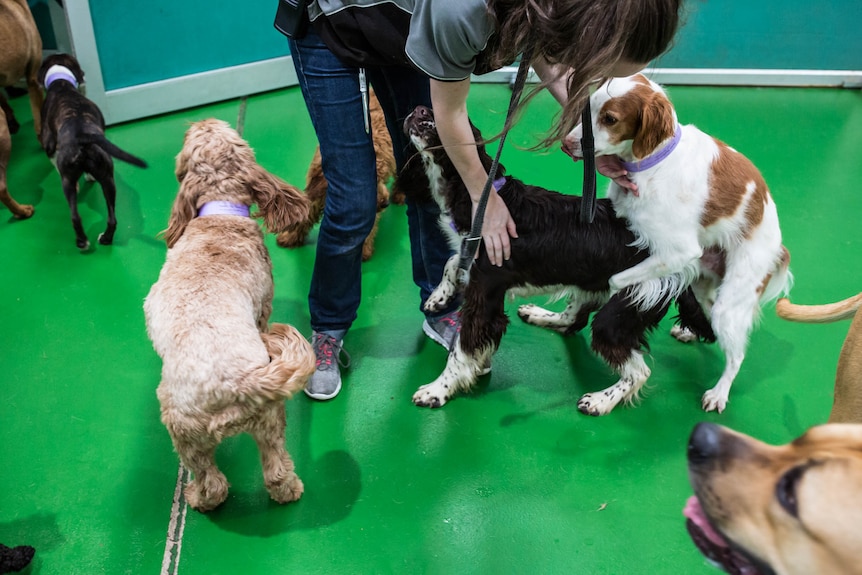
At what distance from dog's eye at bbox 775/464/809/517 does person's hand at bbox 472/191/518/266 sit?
1252mm

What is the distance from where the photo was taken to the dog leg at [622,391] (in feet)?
8.49

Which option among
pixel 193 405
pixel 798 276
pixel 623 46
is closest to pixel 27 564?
pixel 193 405

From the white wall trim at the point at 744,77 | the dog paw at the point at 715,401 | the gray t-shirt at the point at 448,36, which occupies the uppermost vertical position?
the gray t-shirt at the point at 448,36

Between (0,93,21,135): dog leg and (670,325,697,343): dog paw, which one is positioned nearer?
(670,325,697,343): dog paw

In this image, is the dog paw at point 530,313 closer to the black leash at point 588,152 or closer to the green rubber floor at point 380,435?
the green rubber floor at point 380,435

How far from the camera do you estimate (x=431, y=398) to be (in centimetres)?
267

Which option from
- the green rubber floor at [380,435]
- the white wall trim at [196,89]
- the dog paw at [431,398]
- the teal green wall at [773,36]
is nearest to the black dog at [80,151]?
the green rubber floor at [380,435]

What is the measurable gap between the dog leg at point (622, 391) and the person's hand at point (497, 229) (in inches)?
25.5

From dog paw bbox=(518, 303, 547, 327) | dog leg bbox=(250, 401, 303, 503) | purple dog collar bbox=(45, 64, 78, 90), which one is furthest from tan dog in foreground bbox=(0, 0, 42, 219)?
dog paw bbox=(518, 303, 547, 327)

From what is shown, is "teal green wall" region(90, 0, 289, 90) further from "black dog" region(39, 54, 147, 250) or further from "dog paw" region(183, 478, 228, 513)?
"dog paw" region(183, 478, 228, 513)

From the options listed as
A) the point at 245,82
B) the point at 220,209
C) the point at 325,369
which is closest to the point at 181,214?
the point at 220,209

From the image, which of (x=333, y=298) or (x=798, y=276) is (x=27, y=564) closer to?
(x=333, y=298)

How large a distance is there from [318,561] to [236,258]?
3.28 ft

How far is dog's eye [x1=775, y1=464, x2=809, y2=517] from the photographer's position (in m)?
1.30
